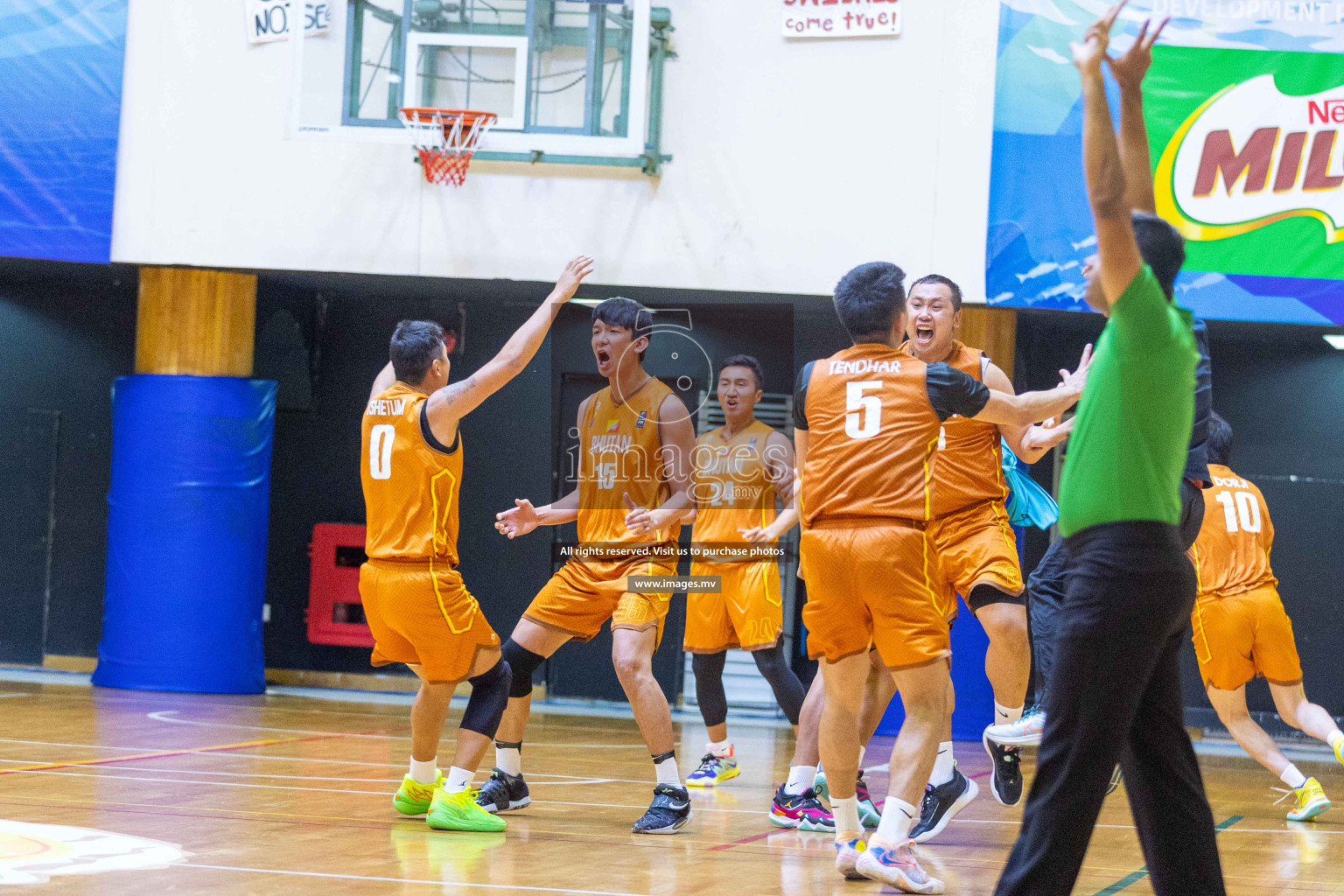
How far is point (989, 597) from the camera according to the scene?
525 cm

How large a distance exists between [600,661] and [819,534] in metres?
6.74

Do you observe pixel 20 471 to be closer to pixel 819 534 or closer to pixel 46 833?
pixel 46 833

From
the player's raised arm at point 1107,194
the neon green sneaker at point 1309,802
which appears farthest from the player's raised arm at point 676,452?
the neon green sneaker at point 1309,802

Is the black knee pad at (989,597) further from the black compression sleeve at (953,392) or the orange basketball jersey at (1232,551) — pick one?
the orange basketball jersey at (1232,551)

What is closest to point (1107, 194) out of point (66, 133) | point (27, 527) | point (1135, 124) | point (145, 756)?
point (1135, 124)

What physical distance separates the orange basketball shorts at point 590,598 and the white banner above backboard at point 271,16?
520cm

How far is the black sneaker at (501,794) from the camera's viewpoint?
18.0 feet

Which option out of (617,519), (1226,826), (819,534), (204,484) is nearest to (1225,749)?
(1226,826)

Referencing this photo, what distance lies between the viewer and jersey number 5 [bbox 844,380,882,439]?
4.20 metres

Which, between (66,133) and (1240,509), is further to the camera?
(66,133)

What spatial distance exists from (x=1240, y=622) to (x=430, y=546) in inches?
158

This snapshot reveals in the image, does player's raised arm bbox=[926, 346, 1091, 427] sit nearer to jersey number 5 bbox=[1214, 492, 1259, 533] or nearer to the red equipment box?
jersey number 5 bbox=[1214, 492, 1259, 533]

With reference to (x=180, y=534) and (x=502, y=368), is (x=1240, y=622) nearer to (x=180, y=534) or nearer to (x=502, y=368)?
(x=502, y=368)

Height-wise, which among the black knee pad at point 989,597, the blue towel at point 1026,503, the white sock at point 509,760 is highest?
the blue towel at point 1026,503
